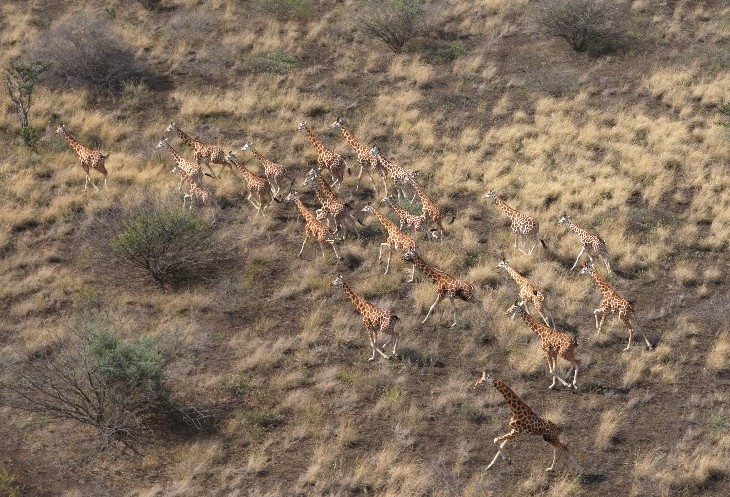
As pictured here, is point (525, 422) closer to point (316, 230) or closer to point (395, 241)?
point (395, 241)

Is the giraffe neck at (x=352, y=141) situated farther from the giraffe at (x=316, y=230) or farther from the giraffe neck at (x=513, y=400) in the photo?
the giraffe neck at (x=513, y=400)

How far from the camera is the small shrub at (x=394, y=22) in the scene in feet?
105

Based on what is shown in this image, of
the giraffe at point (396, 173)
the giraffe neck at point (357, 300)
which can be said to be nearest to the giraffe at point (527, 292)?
the giraffe neck at point (357, 300)

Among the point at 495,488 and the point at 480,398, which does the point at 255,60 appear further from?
the point at 495,488

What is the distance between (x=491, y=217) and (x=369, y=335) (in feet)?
21.6

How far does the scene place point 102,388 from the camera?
14.5 metres

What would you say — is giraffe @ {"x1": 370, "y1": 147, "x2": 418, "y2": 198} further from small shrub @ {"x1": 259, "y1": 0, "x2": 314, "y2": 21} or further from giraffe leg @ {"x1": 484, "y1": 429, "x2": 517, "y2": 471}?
small shrub @ {"x1": 259, "y1": 0, "x2": 314, "y2": 21}

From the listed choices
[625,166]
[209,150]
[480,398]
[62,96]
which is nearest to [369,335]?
[480,398]

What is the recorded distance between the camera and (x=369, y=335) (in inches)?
655

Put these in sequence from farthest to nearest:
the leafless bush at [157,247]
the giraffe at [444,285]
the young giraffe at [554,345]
Result: the leafless bush at [157,247] < the giraffe at [444,285] < the young giraffe at [554,345]

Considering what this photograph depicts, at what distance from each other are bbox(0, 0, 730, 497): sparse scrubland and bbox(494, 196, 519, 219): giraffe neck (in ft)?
1.96

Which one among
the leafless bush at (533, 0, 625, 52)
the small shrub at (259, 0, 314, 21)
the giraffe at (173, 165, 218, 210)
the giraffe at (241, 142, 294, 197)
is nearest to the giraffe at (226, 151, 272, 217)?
the giraffe at (241, 142, 294, 197)

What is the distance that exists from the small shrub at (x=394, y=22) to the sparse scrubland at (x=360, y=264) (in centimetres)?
20

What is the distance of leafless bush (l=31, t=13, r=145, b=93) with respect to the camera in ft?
96.2
